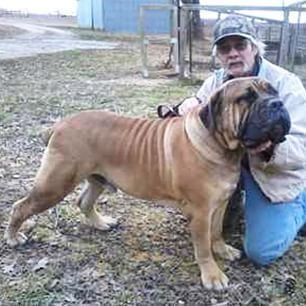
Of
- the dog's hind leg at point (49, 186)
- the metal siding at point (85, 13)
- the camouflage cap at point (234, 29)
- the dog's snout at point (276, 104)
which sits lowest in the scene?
the metal siding at point (85, 13)

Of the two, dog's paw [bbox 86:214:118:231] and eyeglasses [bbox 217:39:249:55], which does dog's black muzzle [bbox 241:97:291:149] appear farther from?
dog's paw [bbox 86:214:118:231]

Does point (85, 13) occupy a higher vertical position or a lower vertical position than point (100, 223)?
lower

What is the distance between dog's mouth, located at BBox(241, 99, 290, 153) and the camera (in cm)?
264

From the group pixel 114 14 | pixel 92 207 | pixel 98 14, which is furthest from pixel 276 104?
pixel 98 14

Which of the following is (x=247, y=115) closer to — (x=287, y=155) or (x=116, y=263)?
(x=287, y=155)

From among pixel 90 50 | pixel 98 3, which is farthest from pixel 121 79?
pixel 98 3

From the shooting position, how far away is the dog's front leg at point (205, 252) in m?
3.08

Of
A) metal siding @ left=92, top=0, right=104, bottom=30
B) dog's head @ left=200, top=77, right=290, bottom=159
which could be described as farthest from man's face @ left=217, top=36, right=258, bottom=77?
metal siding @ left=92, top=0, right=104, bottom=30

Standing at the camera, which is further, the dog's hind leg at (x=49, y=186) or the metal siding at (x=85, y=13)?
the metal siding at (x=85, y=13)

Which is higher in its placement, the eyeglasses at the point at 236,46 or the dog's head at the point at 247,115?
the eyeglasses at the point at 236,46

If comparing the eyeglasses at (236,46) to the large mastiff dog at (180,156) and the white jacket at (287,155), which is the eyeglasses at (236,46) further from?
the large mastiff dog at (180,156)

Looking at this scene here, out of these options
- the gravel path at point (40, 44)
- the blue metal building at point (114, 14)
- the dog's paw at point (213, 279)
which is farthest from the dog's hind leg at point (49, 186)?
the blue metal building at point (114, 14)

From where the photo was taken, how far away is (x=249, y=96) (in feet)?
8.96

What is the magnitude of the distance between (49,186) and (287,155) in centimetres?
134
